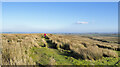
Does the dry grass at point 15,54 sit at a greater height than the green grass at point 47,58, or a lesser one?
greater

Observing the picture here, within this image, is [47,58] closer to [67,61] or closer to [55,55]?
[55,55]

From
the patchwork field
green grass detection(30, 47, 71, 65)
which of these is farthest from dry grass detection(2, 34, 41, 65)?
green grass detection(30, 47, 71, 65)

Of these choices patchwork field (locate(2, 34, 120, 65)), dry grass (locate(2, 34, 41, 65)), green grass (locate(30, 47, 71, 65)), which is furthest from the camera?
green grass (locate(30, 47, 71, 65))

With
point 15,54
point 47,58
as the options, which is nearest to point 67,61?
point 47,58

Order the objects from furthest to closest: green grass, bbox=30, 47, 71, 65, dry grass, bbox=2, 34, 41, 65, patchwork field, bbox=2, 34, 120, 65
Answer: green grass, bbox=30, 47, 71, 65 < patchwork field, bbox=2, 34, 120, 65 < dry grass, bbox=2, 34, 41, 65

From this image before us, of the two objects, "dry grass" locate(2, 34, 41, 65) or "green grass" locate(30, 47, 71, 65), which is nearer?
"dry grass" locate(2, 34, 41, 65)

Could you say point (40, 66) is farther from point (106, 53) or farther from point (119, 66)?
point (106, 53)

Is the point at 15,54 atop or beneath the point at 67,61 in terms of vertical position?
atop

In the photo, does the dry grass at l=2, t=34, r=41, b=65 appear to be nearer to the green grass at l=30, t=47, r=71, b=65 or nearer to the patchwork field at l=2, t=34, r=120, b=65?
the patchwork field at l=2, t=34, r=120, b=65

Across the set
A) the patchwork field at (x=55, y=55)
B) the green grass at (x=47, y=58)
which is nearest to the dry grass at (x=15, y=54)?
the patchwork field at (x=55, y=55)

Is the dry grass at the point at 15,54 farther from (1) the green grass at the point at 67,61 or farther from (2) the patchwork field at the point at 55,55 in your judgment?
(1) the green grass at the point at 67,61

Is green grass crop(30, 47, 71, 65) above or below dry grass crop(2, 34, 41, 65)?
below

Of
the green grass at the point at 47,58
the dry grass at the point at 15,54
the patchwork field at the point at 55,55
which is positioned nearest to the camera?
the dry grass at the point at 15,54

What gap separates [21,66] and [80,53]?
2490mm
